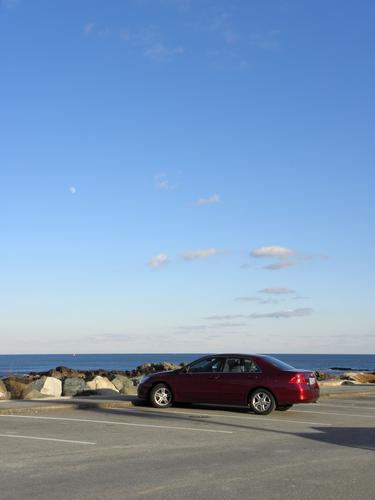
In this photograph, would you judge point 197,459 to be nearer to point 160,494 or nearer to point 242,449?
point 242,449

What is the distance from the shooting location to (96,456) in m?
10.4

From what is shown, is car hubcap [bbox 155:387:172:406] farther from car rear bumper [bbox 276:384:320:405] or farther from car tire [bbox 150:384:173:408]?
car rear bumper [bbox 276:384:320:405]

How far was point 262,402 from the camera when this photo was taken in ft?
54.3

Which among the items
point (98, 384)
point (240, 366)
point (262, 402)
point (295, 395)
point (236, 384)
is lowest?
point (262, 402)

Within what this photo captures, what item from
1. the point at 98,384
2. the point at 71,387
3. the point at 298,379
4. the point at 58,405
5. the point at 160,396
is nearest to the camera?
the point at 298,379

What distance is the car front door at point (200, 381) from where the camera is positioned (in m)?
16.9

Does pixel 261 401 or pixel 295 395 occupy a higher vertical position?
pixel 295 395

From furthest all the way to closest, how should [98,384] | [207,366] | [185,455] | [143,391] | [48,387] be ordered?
[98,384] → [48,387] → [143,391] → [207,366] → [185,455]

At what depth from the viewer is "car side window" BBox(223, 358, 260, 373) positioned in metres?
16.8

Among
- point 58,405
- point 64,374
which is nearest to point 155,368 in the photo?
point 64,374

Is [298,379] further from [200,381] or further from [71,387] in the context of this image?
[71,387]

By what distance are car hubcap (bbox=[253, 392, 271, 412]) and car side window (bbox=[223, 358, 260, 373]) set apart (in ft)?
1.91

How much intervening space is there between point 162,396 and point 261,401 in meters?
2.48

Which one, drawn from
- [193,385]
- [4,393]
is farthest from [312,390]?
[4,393]
